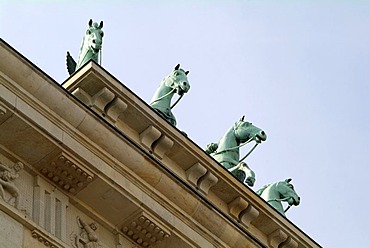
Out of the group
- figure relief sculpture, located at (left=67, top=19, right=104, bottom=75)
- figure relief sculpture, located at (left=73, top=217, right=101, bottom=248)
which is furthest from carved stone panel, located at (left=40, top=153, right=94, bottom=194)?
figure relief sculpture, located at (left=67, top=19, right=104, bottom=75)

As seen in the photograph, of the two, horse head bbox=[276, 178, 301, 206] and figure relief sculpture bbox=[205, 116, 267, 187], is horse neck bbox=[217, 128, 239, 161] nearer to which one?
figure relief sculpture bbox=[205, 116, 267, 187]

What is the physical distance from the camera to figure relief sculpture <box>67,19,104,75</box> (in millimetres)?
26422

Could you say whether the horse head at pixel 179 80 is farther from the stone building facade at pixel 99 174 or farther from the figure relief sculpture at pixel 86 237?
the figure relief sculpture at pixel 86 237

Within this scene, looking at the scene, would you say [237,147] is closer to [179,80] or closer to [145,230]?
[179,80]

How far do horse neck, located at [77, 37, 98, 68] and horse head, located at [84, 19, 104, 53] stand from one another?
Answer: 1.2 inches

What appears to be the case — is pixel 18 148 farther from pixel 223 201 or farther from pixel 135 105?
pixel 223 201

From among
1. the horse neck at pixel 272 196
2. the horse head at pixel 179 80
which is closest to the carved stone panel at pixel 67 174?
the horse head at pixel 179 80

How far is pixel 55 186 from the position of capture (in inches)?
924

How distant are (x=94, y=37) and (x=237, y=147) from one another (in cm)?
423

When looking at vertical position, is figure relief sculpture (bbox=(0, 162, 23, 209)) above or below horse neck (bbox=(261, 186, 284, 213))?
below

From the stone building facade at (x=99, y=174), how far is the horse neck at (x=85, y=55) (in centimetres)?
140

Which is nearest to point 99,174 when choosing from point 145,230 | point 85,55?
point 145,230

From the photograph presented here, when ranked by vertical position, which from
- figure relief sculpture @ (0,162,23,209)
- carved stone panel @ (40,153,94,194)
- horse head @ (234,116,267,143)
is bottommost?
figure relief sculpture @ (0,162,23,209)

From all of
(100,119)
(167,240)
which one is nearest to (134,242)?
(167,240)
